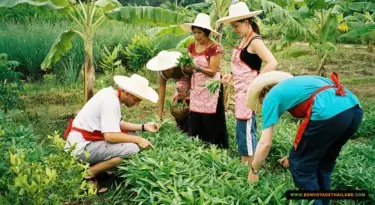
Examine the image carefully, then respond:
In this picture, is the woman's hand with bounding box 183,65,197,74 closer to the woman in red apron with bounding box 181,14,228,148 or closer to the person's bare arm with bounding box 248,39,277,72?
the woman in red apron with bounding box 181,14,228,148

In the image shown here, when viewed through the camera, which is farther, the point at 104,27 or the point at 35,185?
the point at 104,27

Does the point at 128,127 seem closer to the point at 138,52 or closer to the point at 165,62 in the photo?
the point at 165,62

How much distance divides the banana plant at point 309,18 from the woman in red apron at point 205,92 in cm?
252

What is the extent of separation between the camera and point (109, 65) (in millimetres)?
10039

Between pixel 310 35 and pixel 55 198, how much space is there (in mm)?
6863

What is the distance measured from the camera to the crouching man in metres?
4.22

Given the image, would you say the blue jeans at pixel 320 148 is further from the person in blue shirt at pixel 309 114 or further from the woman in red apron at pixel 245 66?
the woman in red apron at pixel 245 66

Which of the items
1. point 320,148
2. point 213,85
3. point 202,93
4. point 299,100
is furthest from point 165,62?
point 320,148

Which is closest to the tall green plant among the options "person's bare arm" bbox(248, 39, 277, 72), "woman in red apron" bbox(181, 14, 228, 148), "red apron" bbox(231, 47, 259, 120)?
"woman in red apron" bbox(181, 14, 228, 148)

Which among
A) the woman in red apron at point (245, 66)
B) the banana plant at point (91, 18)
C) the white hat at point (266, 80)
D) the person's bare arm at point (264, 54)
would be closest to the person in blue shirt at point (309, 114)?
the white hat at point (266, 80)

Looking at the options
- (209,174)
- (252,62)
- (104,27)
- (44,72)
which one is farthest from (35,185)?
(104,27)

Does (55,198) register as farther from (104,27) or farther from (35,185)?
(104,27)

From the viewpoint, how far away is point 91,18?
6.87 metres

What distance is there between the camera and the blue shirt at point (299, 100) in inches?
125
